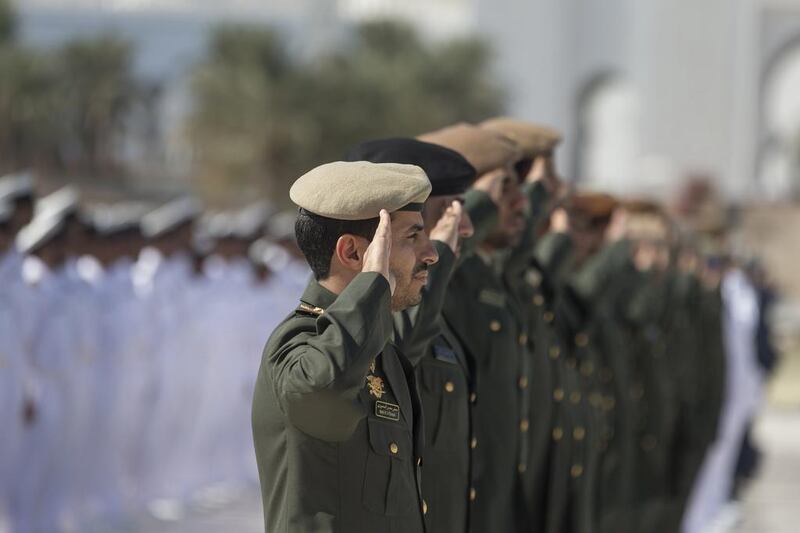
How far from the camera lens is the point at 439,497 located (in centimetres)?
391

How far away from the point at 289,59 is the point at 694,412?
21143 mm

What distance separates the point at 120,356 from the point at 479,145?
4134mm

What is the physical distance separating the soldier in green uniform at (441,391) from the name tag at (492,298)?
0.49 m

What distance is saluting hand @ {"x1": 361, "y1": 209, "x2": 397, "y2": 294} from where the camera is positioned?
298 cm

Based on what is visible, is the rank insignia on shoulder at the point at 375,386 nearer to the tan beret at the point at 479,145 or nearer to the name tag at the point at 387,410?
the name tag at the point at 387,410

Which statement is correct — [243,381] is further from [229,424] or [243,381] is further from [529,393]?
[529,393]

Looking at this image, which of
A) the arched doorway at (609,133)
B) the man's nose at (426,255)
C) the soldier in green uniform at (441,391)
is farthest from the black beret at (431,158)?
the arched doorway at (609,133)

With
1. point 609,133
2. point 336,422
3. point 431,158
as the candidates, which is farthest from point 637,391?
point 609,133

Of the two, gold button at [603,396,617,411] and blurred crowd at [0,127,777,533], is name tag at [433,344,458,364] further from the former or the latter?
gold button at [603,396,617,411]

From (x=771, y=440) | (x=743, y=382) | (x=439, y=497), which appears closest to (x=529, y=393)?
(x=439, y=497)

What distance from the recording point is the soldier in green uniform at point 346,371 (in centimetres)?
288

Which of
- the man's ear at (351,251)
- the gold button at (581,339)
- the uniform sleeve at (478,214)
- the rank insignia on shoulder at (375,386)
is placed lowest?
the gold button at (581,339)

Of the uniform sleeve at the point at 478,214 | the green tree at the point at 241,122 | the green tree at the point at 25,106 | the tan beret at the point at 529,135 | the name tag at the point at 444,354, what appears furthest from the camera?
the green tree at the point at 241,122

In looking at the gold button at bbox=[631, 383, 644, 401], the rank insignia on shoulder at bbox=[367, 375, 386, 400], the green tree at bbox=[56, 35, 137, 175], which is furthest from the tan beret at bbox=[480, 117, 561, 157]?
the green tree at bbox=[56, 35, 137, 175]
